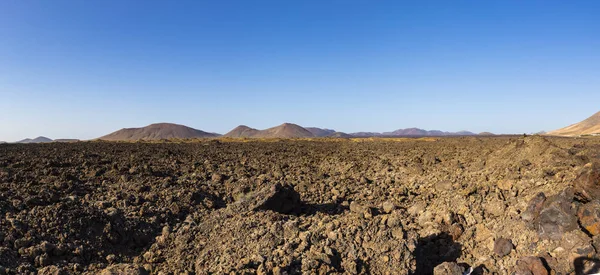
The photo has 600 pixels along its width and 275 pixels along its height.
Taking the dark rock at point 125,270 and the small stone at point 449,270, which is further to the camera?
the small stone at point 449,270

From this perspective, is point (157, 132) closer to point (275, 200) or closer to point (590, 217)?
point (275, 200)

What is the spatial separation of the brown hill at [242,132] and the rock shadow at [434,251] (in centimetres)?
16303

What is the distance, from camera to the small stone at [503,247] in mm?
5668

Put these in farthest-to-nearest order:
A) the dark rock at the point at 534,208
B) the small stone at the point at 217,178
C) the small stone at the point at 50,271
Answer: the small stone at the point at 217,178 → the dark rock at the point at 534,208 → the small stone at the point at 50,271

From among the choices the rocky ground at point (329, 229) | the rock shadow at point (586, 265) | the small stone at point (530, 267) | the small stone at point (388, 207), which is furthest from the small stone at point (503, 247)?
the small stone at point (388, 207)

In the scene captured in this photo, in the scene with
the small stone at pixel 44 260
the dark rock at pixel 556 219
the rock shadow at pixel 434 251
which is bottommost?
the rock shadow at pixel 434 251

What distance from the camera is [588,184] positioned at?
593 centimetres

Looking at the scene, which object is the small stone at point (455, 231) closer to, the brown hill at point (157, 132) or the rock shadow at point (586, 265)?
the rock shadow at point (586, 265)

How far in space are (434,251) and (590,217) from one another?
2.34m

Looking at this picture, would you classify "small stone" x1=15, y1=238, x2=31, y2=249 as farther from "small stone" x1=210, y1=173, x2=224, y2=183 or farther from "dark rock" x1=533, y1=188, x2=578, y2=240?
"dark rock" x1=533, y1=188, x2=578, y2=240

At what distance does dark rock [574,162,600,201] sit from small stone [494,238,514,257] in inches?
58.6

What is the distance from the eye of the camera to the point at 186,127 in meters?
160

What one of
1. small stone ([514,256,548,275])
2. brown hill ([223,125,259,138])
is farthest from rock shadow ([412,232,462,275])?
brown hill ([223,125,259,138])

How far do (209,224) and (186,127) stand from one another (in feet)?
529
